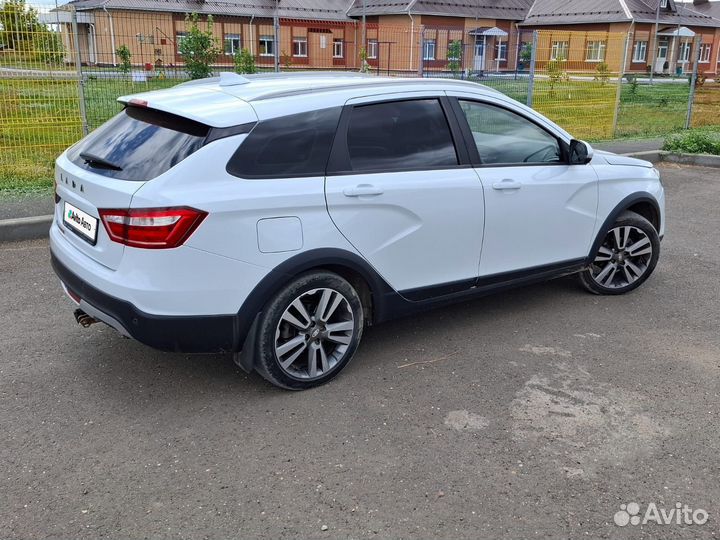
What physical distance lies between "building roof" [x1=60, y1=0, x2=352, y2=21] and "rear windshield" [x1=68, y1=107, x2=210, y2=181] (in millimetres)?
37562

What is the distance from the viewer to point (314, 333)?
4.09 m

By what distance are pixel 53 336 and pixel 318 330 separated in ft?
6.69

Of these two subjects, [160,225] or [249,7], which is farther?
[249,7]

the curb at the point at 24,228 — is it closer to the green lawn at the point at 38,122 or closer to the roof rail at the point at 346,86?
the green lawn at the point at 38,122

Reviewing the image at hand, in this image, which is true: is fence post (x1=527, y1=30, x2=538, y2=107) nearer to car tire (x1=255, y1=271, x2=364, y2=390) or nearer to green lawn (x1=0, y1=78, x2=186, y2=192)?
green lawn (x1=0, y1=78, x2=186, y2=192)

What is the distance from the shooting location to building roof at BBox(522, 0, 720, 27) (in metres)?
54.1

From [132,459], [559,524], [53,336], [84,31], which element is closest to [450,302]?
[559,524]

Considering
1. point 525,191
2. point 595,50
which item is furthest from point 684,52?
point 525,191

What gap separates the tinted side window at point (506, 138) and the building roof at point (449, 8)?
160 feet

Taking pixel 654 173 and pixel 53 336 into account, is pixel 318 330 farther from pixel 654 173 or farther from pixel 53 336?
pixel 654 173

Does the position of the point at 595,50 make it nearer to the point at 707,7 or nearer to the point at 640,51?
the point at 640,51

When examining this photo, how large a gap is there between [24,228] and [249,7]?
43.5 m

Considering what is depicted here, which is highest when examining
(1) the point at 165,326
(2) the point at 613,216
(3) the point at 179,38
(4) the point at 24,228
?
(3) the point at 179,38

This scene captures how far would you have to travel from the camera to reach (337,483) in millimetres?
3275
